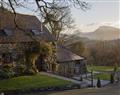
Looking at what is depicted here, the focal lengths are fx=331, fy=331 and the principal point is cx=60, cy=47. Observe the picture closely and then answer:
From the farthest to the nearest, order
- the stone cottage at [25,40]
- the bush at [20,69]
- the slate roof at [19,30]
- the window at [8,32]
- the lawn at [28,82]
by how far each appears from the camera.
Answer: the window at [8,32] < the slate roof at [19,30] < the stone cottage at [25,40] < the bush at [20,69] < the lawn at [28,82]

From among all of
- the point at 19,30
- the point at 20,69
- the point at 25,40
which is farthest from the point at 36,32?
the point at 20,69

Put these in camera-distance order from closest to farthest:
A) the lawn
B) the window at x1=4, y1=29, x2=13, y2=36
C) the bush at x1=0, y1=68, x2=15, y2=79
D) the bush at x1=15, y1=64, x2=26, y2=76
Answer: the lawn < the bush at x1=0, y1=68, x2=15, y2=79 < the bush at x1=15, y1=64, x2=26, y2=76 < the window at x1=4, y1=29, x2=13, y2=36

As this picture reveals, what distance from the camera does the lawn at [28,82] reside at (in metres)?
30.4

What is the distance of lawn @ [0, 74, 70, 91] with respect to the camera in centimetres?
3038

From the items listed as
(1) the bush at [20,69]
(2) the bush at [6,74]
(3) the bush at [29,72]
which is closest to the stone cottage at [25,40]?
(1) the bush at [20,69]

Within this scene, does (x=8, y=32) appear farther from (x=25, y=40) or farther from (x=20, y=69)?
(x=20, y=69)

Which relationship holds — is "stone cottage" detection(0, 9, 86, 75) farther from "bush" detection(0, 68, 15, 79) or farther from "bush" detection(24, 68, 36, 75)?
"bush" detection(0, 68, 15, 79)

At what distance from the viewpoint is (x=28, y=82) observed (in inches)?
1286

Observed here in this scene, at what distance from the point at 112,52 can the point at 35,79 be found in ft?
102

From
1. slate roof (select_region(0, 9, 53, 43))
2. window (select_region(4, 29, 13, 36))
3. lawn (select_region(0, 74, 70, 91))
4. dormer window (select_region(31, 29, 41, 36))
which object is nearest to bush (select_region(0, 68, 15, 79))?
lawn (select_region(0, 74, 70, 91))

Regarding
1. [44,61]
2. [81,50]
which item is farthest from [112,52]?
[44,61]

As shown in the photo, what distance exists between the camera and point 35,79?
34.5 meters

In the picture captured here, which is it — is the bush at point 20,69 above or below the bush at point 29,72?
above

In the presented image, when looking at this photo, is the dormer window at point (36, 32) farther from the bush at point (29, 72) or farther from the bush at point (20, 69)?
the bush at point (29, 72)
